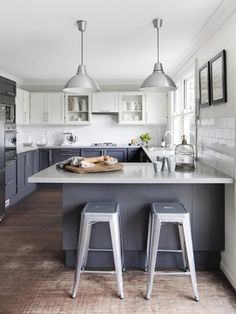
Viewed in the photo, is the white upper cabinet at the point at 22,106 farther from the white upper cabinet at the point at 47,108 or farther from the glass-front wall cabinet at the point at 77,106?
the glass-front wall cabinet at the point at 77,106

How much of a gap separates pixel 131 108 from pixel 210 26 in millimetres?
4038

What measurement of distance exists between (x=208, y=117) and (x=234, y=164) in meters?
1.04

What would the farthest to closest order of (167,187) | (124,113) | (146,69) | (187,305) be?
(124,113)
(146,69)
(167,187)
(187,305)

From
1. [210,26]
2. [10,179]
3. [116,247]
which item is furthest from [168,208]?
[10,179]

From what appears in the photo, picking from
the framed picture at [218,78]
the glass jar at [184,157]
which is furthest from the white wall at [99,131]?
the framed picture at [218,78]

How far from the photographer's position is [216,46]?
3.28 metres

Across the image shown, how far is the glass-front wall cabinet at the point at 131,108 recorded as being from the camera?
7340mm

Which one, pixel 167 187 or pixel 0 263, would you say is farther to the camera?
pixel 0 263

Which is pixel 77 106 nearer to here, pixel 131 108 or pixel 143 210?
pixel 131 108

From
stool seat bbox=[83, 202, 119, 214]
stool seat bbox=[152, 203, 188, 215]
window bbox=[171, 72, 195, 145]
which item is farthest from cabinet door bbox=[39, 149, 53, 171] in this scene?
stool seat bbox=[152, 203, 188, 215]

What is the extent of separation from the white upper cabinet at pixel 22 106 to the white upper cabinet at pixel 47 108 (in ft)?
0.57

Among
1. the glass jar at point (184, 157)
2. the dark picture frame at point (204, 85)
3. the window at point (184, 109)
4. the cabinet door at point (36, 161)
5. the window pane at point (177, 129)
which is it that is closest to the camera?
the glass jar at point (184, 157)

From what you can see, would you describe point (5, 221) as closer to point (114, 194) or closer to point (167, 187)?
point (114, 194)

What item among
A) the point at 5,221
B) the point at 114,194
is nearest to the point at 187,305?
the point at 114,194
